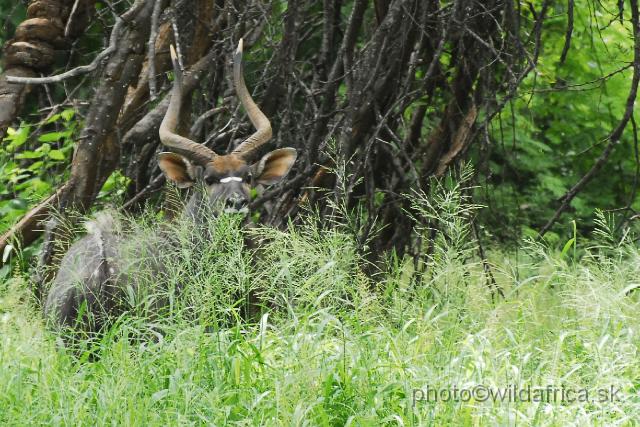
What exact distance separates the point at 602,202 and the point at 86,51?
5.34 m

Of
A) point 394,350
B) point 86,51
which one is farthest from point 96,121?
point 394,350

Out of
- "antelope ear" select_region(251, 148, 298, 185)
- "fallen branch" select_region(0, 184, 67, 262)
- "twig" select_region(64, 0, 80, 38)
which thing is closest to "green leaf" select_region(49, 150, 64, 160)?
"fallen branch" select_region(0, 184, 67, 262)

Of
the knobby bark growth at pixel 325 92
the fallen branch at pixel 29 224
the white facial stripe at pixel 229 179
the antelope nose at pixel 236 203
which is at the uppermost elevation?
the knobby bark growth at pixel 325 92

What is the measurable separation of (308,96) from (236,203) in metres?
1.20

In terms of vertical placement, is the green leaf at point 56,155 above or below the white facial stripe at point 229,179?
below

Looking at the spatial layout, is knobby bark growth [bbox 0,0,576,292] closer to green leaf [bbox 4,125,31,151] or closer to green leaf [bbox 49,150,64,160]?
green leaf [bbox 4,125,31,151]

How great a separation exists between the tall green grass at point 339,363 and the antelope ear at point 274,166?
2153 mm

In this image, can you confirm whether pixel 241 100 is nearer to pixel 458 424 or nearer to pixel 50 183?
pixel 50 183

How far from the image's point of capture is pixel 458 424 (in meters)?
4.00

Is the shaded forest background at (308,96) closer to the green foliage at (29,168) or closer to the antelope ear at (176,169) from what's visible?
the green foliage at (29,168)

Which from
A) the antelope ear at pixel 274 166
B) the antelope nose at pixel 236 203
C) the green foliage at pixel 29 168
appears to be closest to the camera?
the antelope nose at pixel 236 203

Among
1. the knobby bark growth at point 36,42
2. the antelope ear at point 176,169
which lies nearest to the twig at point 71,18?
the knobby bark growth at point 36,42

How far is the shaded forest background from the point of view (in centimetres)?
702

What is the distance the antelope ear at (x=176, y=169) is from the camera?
721 cm
